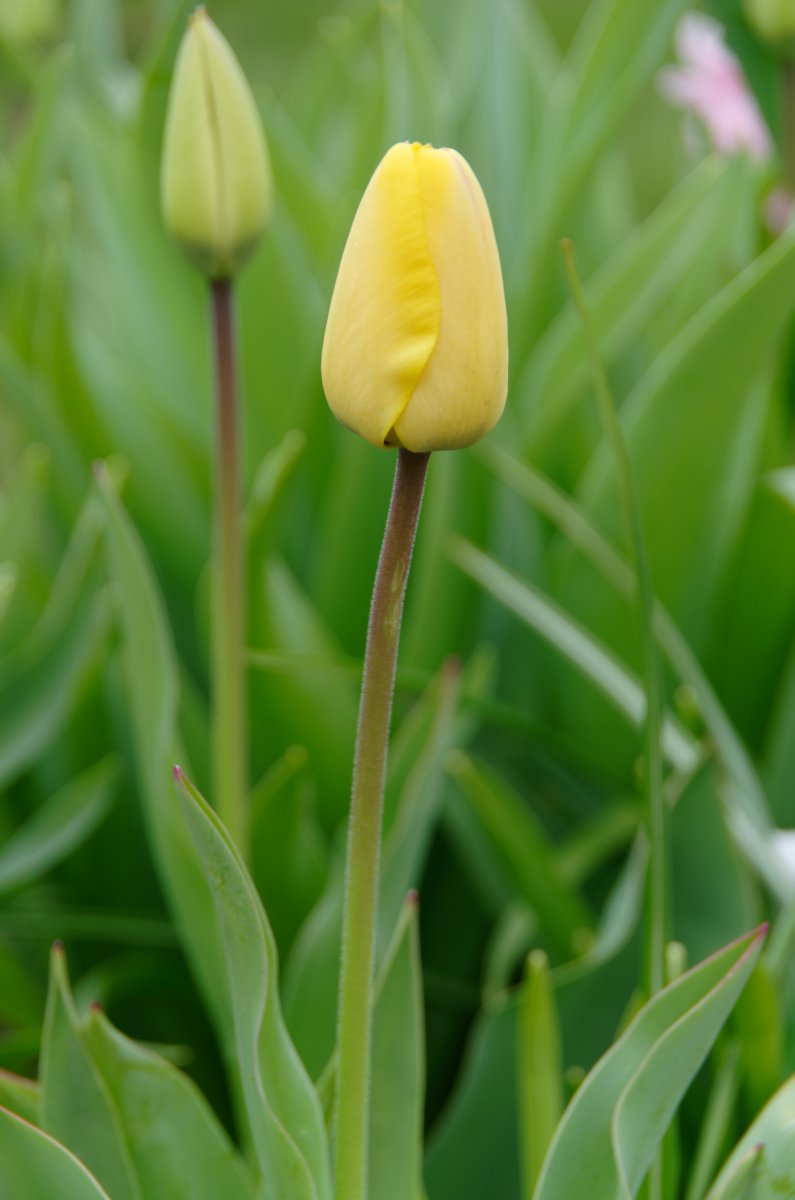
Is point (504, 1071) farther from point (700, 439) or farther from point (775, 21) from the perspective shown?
point (775, 21)

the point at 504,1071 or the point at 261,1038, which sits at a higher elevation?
the point at 261,1038

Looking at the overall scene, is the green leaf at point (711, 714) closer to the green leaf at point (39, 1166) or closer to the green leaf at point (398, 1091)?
the green leaf at point (398, 1091)

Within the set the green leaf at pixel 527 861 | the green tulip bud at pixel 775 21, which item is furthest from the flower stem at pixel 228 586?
the green tulip bud at pixel 775 21

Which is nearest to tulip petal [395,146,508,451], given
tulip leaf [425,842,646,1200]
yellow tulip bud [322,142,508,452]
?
yellow tulip bud [322,142,508,452]

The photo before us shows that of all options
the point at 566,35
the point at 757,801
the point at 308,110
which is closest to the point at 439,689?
the point at 757,801

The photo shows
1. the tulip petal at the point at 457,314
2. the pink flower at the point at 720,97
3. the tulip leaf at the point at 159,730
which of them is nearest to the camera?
the tulip petal at the point at 457,314

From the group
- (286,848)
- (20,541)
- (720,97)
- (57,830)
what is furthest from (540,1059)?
(720,97)
